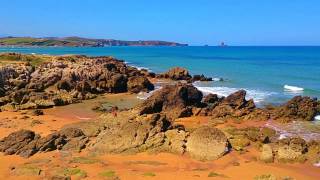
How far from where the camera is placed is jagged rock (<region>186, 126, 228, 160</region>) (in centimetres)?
2222

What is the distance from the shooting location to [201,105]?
36844 millimetres

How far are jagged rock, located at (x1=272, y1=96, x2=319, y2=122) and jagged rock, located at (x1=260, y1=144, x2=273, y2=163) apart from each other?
8.58m

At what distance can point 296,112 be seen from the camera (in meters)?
32.0

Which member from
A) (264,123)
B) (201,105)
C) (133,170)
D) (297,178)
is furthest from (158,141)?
(201,105)

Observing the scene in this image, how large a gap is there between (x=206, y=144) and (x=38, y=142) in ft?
27.8

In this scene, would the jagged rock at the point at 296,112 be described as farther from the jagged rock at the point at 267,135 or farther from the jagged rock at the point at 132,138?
the jagged rock at the point at 132,138

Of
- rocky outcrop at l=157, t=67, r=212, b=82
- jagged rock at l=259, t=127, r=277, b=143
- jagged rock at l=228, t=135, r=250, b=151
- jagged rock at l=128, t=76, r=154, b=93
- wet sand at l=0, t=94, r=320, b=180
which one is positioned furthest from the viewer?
rocky outcrop at l=157, t=67, r=212, b=82

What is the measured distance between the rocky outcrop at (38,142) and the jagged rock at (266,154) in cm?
896

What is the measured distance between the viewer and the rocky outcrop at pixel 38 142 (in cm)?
2280

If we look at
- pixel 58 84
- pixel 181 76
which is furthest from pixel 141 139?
pixel 181 76

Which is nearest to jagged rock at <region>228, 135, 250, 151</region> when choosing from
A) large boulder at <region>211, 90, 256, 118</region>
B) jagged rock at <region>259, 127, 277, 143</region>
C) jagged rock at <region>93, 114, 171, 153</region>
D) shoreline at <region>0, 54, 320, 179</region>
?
shoreline at <region>0, 54, 320, 179</region>

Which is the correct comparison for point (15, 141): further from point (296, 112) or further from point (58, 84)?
point (58, 84)

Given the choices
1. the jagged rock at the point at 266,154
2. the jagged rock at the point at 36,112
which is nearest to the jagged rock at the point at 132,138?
the jagged rock at the point at 266,154

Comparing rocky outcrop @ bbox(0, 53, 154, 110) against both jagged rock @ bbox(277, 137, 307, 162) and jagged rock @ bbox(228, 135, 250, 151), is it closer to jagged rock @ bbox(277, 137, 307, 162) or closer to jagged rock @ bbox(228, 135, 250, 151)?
jagged rock @ bbox(228, 135, 250, 151)
